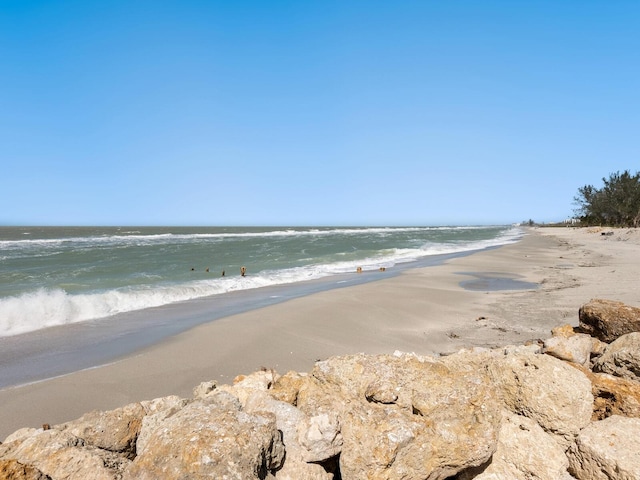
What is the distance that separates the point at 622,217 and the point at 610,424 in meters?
78.6

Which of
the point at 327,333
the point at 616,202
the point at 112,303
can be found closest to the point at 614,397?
the point at 327,333

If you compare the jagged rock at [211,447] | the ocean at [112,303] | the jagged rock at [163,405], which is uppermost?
the jagged rock at [211,447]

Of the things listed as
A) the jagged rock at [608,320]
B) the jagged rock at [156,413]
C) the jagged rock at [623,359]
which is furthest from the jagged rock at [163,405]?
the jagged rock at [608,320]

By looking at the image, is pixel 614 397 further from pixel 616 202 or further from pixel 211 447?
pixel 616 202

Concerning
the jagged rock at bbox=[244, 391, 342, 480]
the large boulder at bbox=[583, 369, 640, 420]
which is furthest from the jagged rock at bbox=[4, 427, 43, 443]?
the large boulder at bbox=[583, 369, 640, 420]

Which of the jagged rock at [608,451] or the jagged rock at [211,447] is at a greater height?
the jagged rock at [211,447]

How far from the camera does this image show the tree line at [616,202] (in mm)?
62219

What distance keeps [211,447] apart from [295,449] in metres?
0.82

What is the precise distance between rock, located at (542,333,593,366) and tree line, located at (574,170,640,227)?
2918 inches

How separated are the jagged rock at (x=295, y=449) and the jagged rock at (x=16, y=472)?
1422 millimetres

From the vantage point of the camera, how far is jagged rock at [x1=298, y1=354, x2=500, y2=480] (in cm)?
Result: 284

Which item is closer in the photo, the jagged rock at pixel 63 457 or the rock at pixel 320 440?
the jagged rock at pixel 63 457

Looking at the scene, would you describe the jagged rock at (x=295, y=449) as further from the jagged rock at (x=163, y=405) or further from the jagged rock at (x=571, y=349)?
the jagged rock at (x=571, y=349)

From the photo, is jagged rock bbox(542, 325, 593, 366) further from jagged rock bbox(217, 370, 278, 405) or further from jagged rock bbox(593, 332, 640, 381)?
jagged rock bbox(217, 370, 278, 405)
